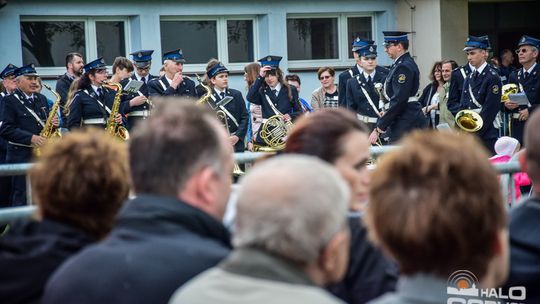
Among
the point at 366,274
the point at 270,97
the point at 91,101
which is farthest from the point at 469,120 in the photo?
the point at 366,274

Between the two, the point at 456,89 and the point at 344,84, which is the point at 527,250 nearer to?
the point at 456,89

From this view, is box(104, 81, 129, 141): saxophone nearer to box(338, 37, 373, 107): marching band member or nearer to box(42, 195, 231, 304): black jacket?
box(338, 37, 373, 107): marching band member

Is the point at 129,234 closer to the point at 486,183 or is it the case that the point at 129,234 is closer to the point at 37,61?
the point at 486,183

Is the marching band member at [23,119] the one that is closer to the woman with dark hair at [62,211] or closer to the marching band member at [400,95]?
the marching band member at [400,95]

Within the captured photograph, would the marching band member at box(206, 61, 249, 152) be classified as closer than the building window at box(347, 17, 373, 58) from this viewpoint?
Yes

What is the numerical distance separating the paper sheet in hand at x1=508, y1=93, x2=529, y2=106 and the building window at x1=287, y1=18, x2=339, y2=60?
6.59 m

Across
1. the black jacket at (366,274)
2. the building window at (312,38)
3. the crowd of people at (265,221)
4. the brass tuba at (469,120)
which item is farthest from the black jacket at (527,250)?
the building window at (312,38)

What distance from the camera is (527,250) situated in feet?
10.6

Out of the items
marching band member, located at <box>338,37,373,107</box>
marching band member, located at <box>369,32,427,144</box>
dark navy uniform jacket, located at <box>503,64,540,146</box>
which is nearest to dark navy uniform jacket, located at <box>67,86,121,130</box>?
marching band member, located at <box>338,37,373,107</box>

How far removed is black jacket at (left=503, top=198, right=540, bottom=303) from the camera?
3217 mm

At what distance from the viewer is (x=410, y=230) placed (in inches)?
93.8

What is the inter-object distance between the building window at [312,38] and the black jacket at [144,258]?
1664 centimetres

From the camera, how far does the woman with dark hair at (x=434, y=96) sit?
15.6 m

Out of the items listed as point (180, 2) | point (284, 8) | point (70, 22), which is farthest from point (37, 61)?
point (284, 8)
